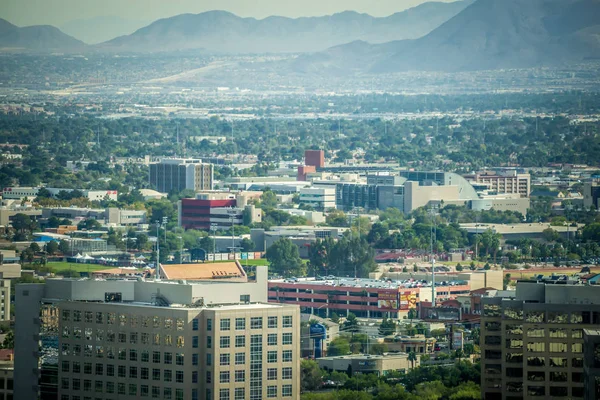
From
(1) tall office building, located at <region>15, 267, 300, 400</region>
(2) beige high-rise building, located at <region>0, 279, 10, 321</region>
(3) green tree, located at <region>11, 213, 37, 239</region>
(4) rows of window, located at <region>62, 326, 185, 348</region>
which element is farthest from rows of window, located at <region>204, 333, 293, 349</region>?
(3) green tree, located at <region>11, 213, 37, 239</region>

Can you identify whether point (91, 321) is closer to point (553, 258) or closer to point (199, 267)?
point (199, 267)

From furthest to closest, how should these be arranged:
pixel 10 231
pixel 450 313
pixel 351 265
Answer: pixel 10 231, pixel 351 265, pixel 450 313

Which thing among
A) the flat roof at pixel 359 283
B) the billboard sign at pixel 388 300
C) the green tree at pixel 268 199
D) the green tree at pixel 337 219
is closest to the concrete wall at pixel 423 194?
the green tree at pixel 268 199

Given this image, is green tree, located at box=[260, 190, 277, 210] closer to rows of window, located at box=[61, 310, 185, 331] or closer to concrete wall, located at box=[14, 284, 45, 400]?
concrete wall, located at box=[14, 284, 45, 400]

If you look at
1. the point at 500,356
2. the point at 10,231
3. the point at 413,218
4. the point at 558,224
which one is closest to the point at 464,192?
the point at 413,218

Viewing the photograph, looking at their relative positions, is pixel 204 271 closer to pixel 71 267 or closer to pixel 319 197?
pixel 71 267
